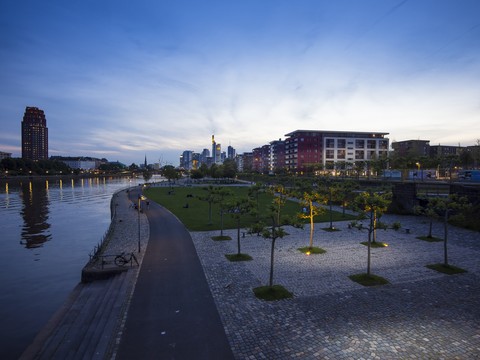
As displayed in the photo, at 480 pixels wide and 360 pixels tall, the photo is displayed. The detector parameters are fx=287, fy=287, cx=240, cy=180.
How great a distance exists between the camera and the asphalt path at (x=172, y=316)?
509 inches

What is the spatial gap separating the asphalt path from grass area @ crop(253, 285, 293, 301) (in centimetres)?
312

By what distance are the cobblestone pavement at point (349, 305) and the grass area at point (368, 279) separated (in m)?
0.58

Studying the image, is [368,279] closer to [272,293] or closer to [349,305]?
[349,305]

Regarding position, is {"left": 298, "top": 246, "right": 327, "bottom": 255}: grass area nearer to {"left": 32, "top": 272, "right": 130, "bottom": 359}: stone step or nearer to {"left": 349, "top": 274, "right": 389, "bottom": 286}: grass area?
{"left": 349, "top": 274, "right": 389, "bottom": 286}: grass area

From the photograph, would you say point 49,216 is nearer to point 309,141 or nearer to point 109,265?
point 109,265

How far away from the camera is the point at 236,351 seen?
12.8m

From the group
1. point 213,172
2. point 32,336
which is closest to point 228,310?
point 32,336

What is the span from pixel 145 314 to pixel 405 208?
51.9 m

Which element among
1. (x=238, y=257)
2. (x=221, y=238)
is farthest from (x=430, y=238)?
(x=221, y=238)

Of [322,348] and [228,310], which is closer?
[322,348]

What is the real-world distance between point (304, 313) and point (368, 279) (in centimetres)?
744

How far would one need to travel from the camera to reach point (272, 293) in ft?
60.6

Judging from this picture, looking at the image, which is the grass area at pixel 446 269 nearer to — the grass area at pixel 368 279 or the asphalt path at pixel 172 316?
the grass area at pixel 368 279

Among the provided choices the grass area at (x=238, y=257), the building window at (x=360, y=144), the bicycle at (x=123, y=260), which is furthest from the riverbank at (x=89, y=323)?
the building window at (x=360, y=144)
